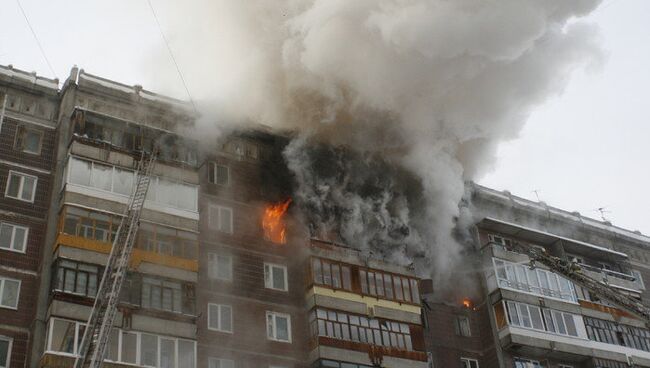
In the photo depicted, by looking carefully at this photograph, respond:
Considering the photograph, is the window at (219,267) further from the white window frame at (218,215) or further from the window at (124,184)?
the window at (124,184)

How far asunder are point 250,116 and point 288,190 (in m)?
5.69

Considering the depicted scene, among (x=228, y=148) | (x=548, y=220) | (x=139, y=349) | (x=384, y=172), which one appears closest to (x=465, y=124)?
(x=384, y=172)

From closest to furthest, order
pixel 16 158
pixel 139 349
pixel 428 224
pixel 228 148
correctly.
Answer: pixel 139 349 → pixel 16 158 → pixel 228 148 → pixel 428 224

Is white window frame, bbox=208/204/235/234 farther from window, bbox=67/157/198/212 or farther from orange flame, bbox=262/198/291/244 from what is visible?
orange flame, bbox=262/198/291/244

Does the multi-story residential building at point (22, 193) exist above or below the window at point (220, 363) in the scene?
above

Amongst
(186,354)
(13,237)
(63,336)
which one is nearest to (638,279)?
(186,354)

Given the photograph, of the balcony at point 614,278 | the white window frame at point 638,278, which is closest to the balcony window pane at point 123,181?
the balcony at point 614,278

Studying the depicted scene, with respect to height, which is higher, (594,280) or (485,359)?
(594,280)

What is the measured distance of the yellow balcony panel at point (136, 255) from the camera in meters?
39.5

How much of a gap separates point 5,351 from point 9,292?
114 inches

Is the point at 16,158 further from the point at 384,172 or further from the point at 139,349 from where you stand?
the point at 384,172

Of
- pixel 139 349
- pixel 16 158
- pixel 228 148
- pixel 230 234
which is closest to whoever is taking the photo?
pixel 139 349

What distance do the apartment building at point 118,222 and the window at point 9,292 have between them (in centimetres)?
111

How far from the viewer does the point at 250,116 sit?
51.8 meters
